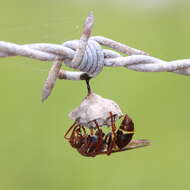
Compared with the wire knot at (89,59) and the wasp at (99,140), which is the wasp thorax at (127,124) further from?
the wire knot at (89,59)

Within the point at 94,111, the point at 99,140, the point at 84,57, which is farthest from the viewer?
the point at 99,140

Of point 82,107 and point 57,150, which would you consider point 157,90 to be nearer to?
point 57,150

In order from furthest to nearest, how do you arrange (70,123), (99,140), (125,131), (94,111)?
(70,123)
(125,131)
(99,140)
(94,111)

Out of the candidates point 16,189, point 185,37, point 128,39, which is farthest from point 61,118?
point 185,37

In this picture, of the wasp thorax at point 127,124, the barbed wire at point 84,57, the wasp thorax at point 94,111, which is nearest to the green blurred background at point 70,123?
the wasp thorax at point 127,124

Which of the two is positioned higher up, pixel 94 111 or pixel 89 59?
pixel 89 59

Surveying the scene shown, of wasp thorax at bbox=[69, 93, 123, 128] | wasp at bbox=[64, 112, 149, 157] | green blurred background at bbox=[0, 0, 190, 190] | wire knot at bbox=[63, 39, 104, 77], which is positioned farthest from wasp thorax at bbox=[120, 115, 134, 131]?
green blurred background at bbox=[0, 0, 190, 190]

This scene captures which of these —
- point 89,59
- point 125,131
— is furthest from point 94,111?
point 125,131

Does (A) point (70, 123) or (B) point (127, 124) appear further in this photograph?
(A) point (70, 123)

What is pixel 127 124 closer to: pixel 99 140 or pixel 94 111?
pixel 99 140
